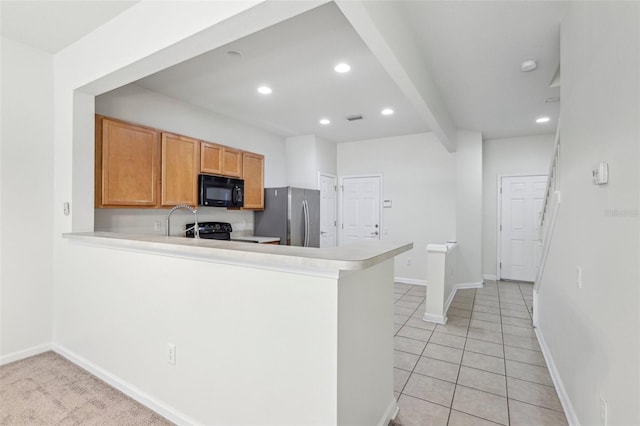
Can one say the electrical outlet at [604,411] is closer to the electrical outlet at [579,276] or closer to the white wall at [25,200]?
the electrical outlet at [579,276]

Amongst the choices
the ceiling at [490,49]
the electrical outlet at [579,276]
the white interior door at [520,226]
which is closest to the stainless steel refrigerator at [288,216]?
the ceiling at [490,49]

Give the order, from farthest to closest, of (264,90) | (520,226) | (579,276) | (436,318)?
(520,226) < (436,318) < (264,90) < (579,276)

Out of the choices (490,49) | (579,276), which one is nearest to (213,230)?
(490,49)

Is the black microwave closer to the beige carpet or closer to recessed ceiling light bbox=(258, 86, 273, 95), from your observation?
recessed ceiling light bbox=(258, 86, 273, 95)

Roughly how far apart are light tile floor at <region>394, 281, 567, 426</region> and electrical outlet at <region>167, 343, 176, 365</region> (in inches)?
56.7

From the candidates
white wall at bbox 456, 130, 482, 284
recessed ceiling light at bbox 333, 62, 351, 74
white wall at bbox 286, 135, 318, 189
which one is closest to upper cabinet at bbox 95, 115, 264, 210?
white wall at bbox 286, 135, 318, 189

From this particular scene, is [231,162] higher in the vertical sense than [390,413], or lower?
higher

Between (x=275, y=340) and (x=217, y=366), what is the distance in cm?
47

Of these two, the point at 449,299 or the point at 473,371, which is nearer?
the point at 473,371

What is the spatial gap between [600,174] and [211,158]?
12.4ft

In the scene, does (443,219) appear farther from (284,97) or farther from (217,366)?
Result: (217,366)

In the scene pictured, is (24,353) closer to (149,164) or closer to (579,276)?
(149,164)

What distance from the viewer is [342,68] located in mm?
2982

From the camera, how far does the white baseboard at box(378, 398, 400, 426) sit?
1.82 metres
